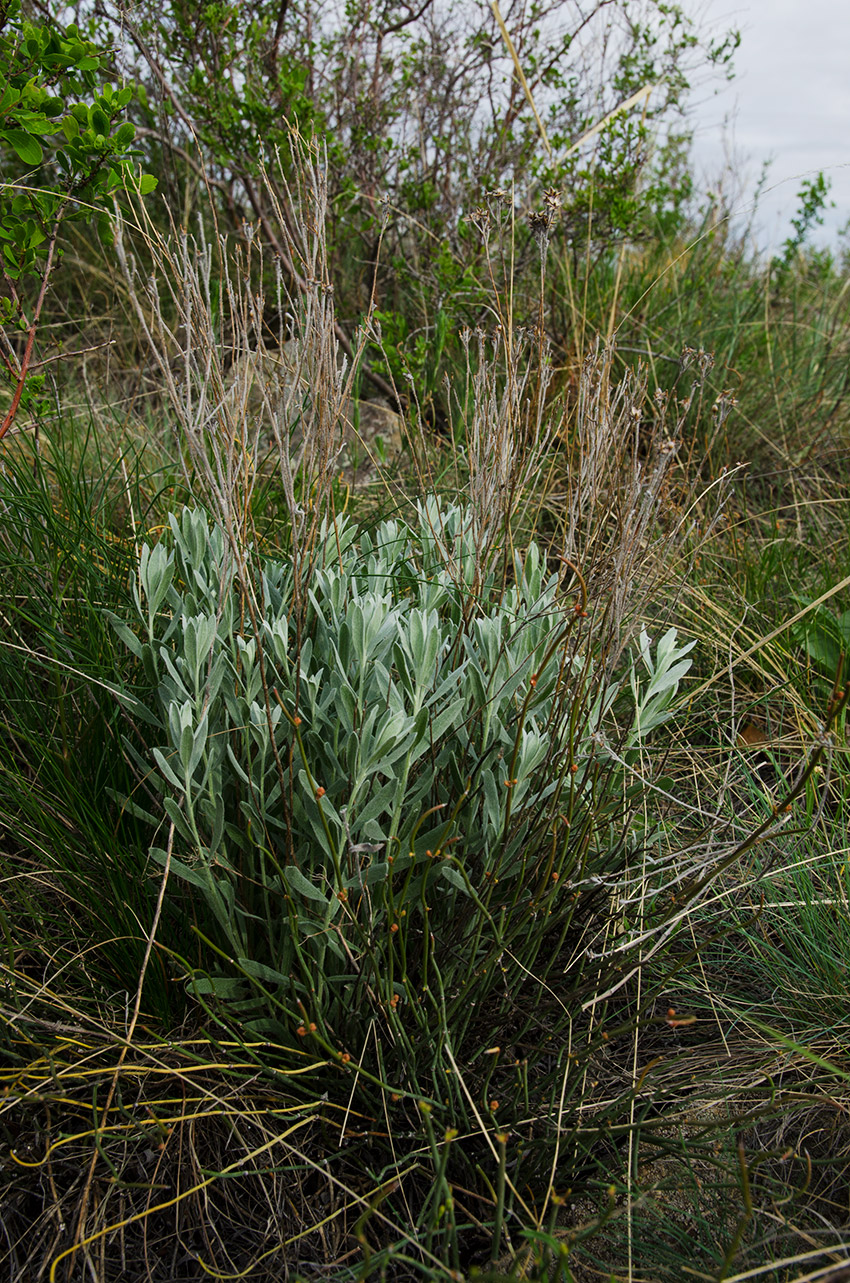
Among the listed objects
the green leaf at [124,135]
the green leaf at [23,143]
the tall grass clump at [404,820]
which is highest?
the green leaf at [124,135]

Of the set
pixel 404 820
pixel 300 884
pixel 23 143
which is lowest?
pixel 404 820

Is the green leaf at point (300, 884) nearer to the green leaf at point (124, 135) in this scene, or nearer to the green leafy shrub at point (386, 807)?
the green leafy shrub at point (386, 807)

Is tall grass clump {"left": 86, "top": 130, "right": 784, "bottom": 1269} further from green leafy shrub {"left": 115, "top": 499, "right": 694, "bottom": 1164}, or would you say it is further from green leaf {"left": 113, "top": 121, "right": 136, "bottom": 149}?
green leaf {"left": 113, "top": 121, "right": 136, "bottom": 149}

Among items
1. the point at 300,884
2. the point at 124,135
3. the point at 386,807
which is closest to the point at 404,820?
the point at 386,807

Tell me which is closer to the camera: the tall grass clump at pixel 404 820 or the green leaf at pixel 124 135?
the tall grass clump at pixel 404 820

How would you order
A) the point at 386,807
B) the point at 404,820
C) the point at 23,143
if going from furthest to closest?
the point at 23,143
the point at 404,820
the point at 386,807

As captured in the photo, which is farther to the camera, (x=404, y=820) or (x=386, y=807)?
(x=404, y=820)

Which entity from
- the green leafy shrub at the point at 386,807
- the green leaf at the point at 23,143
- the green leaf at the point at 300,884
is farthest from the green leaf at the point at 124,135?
the green leaf at the point at 300,884

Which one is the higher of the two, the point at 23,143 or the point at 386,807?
the point at 23,143

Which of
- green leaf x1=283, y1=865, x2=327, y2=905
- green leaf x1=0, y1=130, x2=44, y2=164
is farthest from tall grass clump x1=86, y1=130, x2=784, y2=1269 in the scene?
green leaf x1=0, y1=130, x2=44, y2=164

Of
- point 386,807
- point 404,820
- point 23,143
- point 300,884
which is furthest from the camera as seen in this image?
point 23,143

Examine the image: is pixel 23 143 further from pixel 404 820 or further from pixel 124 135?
pixel 404 820

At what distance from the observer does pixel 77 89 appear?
2.34 m

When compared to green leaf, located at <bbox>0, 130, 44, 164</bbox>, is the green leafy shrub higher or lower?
lower
